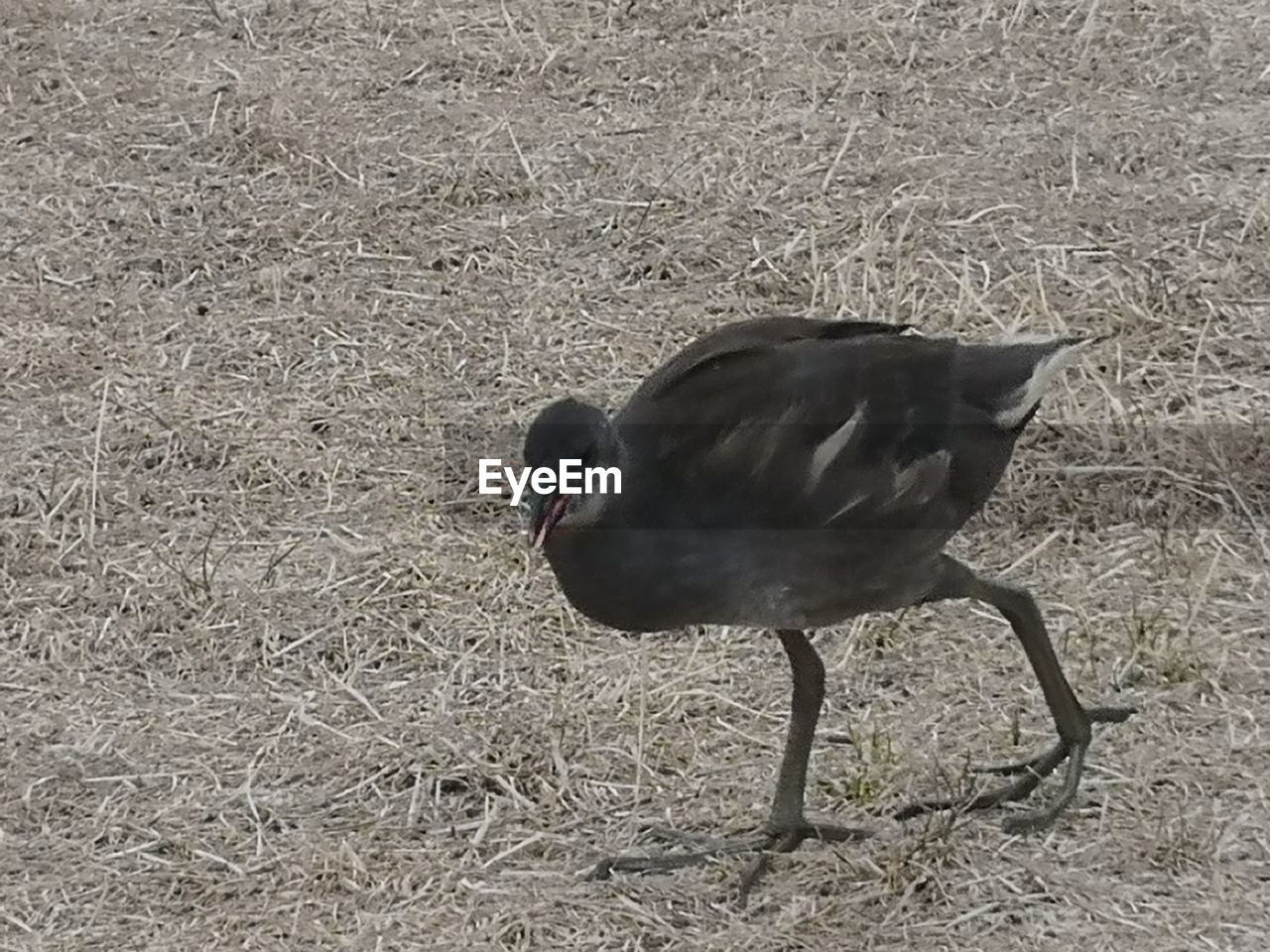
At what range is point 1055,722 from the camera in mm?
4262

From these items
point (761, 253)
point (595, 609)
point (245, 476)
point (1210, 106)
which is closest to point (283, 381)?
point (245, 476)

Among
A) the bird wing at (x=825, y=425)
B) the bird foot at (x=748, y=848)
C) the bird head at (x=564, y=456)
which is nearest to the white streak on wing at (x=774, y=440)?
the bird wing at (x=825, y=425)

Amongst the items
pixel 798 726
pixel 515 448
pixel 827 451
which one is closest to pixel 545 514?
pixel 827 451

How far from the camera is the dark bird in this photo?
3666 mm

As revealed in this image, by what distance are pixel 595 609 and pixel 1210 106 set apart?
4.42m

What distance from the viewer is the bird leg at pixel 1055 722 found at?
13.4 ft

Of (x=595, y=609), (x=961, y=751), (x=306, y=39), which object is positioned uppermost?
(x=595, y=609)

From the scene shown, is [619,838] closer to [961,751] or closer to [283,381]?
[961,751]

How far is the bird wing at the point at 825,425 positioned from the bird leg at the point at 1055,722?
0.17 metres

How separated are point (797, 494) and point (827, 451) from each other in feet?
0.36

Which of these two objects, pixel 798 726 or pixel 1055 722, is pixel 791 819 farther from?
pixel 1055 722

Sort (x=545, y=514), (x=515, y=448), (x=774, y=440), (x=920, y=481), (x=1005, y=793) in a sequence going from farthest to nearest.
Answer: (x=515, y=448), (x=1005, y=793), (x=920, y=481), (x=774, y=440), (x=545, y=514)

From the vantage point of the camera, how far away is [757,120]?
7125mm

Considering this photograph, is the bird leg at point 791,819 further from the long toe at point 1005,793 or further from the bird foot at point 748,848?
the long toe at point 1005,793
